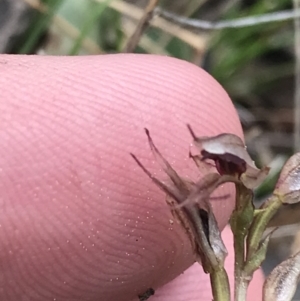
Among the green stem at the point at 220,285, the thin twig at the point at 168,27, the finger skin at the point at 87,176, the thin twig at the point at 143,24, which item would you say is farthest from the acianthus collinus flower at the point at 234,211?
the thin twig at the point at 168,27

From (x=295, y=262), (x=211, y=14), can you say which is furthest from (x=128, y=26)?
(x=295, y=262)

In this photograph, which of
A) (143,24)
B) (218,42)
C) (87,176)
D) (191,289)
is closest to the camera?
(87,176)

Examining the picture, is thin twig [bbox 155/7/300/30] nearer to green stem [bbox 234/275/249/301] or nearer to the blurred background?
the blurred background

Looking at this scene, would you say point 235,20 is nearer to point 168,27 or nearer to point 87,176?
point 168,27

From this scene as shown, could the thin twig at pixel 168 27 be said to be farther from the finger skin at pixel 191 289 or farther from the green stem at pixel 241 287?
the green stem at pixel 241 287

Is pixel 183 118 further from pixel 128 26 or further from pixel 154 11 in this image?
pixel 128 26

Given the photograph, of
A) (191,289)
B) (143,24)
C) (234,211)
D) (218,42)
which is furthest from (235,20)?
(234,211)
